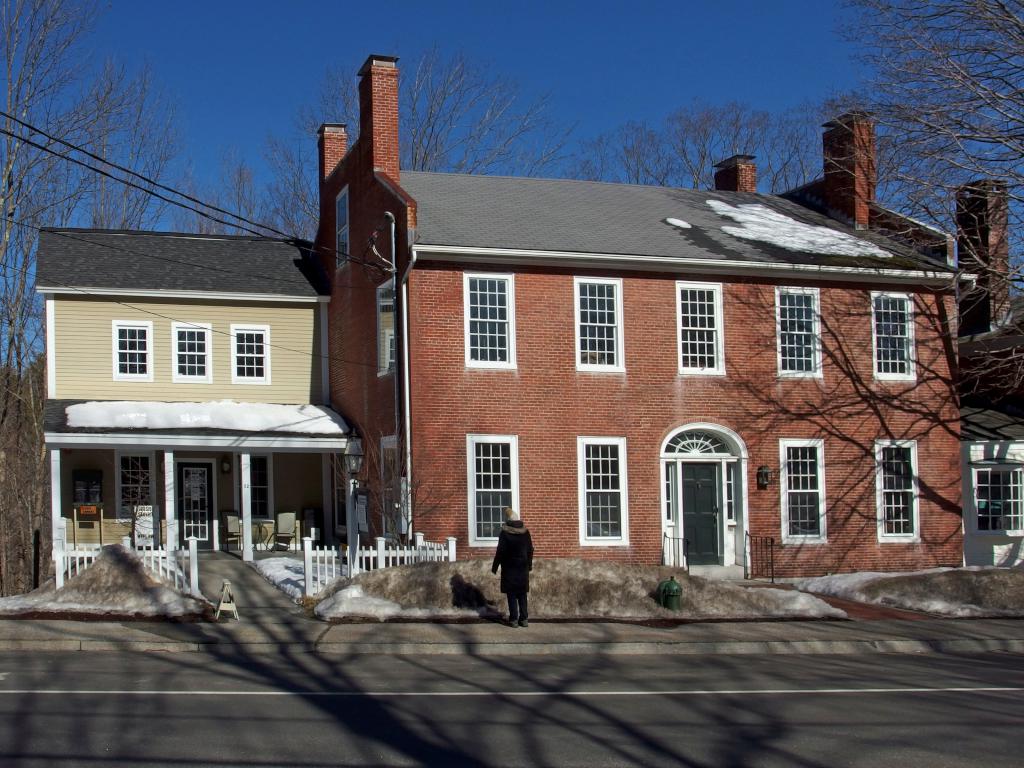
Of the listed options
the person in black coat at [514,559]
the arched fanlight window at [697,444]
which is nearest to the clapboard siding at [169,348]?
the arched fanlight window at [697,444]

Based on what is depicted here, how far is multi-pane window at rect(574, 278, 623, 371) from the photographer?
22734mm

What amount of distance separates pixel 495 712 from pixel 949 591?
467 inches

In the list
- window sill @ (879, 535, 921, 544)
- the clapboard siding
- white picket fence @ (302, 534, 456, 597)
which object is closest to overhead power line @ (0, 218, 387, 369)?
the clapboard siding

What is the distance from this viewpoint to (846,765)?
826 centimetres

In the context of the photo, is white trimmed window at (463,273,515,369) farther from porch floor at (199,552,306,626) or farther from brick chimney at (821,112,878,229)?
brick chimney at (821,112,878,229)

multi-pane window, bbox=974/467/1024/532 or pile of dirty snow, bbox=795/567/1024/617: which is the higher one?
multi-pane window, bbox=974/467/1024/532

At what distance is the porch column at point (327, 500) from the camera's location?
2652 cm

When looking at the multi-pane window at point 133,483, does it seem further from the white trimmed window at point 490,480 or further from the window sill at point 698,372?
the window sill at point 698,372

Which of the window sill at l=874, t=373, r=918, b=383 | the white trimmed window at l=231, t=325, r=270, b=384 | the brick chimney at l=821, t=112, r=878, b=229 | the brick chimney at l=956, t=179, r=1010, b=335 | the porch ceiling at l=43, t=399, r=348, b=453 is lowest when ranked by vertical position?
the porch ceiling at l=43, t=399, r=348, b=453

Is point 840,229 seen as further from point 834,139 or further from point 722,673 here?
point 722,673

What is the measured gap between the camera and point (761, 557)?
23.4m

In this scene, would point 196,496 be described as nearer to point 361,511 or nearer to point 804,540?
point 361,511

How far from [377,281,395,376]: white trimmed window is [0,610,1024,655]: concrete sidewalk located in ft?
24.4

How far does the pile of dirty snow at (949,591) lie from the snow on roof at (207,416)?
36.9ft
